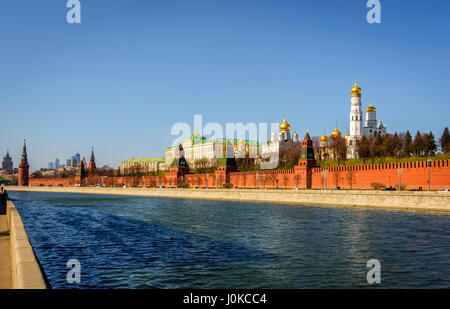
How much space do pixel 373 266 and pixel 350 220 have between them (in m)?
10.8

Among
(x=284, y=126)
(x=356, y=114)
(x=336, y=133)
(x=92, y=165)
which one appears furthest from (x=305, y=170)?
(x=92, y=165)

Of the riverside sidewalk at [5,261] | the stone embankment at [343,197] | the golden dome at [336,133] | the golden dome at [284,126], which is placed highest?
the golden dome at [284,126]

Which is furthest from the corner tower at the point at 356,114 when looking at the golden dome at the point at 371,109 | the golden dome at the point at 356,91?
the golden dome at the point at 371,109

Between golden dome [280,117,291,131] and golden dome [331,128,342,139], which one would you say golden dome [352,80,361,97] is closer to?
golden dome [331,128,342,139]

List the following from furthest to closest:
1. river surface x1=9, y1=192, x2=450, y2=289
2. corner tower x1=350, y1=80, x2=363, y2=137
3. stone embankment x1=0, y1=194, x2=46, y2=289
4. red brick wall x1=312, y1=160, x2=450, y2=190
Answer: corner tower x1=350, y1=80, x2=363, y2=137
red brick wall x1=312, y1=160, x2=450, y2=190
river surface x1=9, y1=192, x2=450, y2=289
stone embankment x1=0, y1=194, x2=46, y2=289

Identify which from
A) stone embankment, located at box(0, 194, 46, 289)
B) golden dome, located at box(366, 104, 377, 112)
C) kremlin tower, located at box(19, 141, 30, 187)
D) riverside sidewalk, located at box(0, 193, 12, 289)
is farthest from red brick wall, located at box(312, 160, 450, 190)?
kremlin tower, located at box(19, 141, 30, 187)

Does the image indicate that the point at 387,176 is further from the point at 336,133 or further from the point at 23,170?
the point at 23,170

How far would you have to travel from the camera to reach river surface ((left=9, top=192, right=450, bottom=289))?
883 cm

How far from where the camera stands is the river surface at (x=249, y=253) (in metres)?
8.83

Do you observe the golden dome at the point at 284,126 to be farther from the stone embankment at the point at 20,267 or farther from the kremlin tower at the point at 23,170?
the stone embankment at the point at 20,267

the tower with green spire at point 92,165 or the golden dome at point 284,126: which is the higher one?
the golden dome at point 284,126

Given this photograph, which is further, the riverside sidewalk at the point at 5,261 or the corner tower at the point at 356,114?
the corner tower at the point at 356,114

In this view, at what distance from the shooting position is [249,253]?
12055 millimetres
